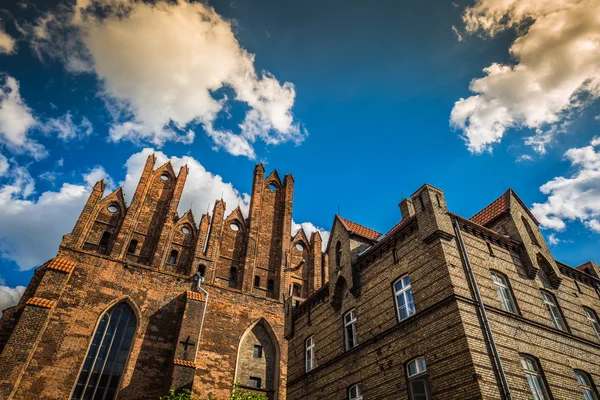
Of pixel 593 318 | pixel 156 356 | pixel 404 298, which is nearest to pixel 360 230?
pixel 404 298

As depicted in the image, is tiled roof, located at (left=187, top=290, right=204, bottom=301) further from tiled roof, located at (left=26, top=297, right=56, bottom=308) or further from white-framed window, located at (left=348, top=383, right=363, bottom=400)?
white-framed window, located at (left=348, top=383, right=363, bottom=400)

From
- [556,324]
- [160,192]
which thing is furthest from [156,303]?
[556,324]

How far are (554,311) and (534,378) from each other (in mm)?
4042

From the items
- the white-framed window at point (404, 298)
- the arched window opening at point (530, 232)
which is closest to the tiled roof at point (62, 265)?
the white-framed window at point (404, 298)

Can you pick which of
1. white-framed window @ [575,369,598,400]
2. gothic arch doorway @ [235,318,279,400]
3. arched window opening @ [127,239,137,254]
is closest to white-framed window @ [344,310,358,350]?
white-framed window @ [575,369,598,400]

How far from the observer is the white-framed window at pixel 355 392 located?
12.6 m

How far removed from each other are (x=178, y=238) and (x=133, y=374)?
818cm

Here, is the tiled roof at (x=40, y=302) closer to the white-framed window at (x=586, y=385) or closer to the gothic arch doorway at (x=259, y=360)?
the gothic arch doorway at (x=259, y=360)

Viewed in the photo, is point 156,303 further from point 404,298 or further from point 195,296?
point 404,298

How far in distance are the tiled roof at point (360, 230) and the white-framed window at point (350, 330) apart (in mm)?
3367

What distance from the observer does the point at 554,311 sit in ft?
44.4

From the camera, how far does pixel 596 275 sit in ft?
55.3

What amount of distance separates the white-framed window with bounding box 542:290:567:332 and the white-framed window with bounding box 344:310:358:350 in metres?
6.78

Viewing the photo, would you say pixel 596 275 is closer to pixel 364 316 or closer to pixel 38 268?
pixel 364 316
